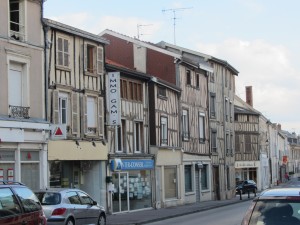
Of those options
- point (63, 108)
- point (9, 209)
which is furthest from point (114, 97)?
point (9, 209)

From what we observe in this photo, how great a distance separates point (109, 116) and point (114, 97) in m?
0.91

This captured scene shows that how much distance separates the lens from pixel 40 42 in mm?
23188

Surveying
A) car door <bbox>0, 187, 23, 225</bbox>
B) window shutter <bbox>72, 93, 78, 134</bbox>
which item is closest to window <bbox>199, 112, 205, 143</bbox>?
window shutter <bbox>72, 93, 78, 134</bbox>

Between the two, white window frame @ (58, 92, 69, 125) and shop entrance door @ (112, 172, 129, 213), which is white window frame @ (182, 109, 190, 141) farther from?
white window frame @ (58, 92, 69, 125)

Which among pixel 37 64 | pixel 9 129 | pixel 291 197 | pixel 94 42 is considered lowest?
pixel 291 197

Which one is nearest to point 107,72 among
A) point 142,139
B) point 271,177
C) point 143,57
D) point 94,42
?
point 94,42

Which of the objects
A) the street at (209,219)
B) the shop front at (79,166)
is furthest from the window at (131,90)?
the street at (209,219)

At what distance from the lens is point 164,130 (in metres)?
33.6

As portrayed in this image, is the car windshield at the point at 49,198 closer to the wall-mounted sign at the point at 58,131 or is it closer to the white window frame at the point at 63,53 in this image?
the wall-mounted sign at the point at 58,131

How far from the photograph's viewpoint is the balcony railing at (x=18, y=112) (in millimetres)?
21328

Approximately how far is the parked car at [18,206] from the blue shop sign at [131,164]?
16.5 metres

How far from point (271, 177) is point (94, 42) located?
172ft

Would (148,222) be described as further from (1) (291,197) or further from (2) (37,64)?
(1) (291,197)

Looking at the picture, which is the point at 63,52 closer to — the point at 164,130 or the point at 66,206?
the point at 66,206
